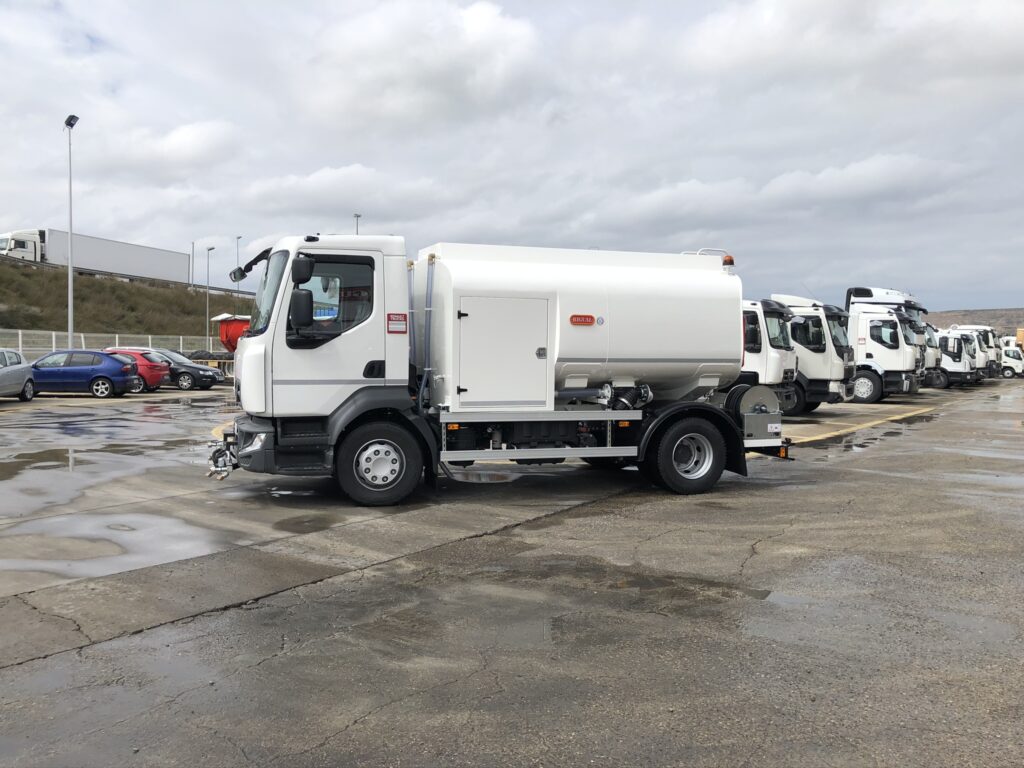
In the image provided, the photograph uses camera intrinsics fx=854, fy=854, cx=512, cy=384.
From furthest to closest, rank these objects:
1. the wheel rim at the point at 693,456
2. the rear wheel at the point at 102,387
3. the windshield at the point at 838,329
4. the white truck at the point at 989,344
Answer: the white truck at the point at 989,344 → the rear wheel at the point at 102,387 → the windshield at the point at 838,329 → the wheel rim at the point at 693,456

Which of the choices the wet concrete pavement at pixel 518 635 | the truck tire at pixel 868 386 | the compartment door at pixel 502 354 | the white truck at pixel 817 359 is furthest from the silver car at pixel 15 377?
the truck tire at pixel 868 386

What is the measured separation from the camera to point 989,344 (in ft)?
138

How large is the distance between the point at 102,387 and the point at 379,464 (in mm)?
19084

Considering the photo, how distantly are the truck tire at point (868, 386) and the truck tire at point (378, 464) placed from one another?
2103 cm

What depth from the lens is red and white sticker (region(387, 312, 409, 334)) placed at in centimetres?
881

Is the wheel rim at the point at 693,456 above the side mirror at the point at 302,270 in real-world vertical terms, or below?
below

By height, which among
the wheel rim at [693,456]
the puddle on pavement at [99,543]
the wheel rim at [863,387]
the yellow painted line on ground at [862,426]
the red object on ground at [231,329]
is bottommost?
the puddle on pavement at [99,543]

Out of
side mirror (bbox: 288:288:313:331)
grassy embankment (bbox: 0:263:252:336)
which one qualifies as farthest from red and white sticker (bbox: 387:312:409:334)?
grassy embankment (bbox: 0:263:252:336)

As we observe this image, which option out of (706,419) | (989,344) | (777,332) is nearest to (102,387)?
(777,332)

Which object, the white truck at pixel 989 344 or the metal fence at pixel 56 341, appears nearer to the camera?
the white truck at pixel 989 344

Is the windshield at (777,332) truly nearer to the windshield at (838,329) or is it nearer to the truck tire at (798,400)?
the truck tire at (798,400)

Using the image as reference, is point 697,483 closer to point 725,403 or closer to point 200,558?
point 725,403

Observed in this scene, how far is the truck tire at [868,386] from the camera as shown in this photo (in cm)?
2639

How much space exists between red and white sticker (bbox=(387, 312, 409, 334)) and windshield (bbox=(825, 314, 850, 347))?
51.0 feet
